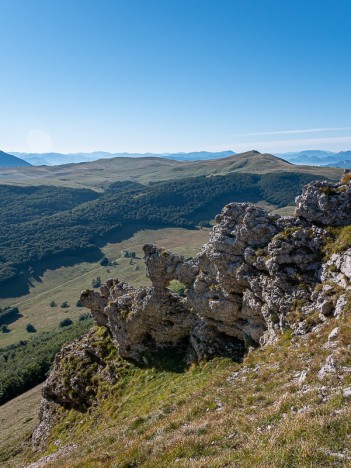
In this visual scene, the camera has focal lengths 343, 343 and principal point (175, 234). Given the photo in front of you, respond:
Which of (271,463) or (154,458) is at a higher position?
(271,463)

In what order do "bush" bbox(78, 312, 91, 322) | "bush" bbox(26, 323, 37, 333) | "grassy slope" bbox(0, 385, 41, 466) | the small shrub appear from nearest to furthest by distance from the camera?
1. the small shrub
2. "grassy slope" bbox(0, 385, 41, 466)
3. "bush" bbox(26, 323, 37, 333)
4. "bush" bbox(78, 312, 91, 322)

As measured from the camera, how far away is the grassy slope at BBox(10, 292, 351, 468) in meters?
12.6

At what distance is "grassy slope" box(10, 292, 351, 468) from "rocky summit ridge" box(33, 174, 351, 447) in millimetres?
3723

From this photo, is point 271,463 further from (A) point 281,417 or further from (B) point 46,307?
(B) point 46,307

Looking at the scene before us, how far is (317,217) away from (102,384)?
1238 inches

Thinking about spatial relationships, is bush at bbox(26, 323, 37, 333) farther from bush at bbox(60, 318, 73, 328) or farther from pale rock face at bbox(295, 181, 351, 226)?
pale rock face at bbox(295, 181, 351, 226)

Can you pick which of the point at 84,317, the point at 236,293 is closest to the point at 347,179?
the point at 236,293

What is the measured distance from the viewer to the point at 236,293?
34.8 meters

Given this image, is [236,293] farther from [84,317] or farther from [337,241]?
[84,317]

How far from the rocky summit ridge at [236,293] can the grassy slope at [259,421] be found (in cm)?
372

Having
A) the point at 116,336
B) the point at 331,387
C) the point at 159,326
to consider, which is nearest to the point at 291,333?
the point at 331,387

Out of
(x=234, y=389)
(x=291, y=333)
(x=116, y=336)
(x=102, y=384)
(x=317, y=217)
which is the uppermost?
(x=317, y=217)

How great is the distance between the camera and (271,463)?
39.7ft

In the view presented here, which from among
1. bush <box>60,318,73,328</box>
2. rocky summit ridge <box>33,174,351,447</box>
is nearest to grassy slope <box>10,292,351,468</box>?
rocky summit ridge <box>33,174,351,447</box>
